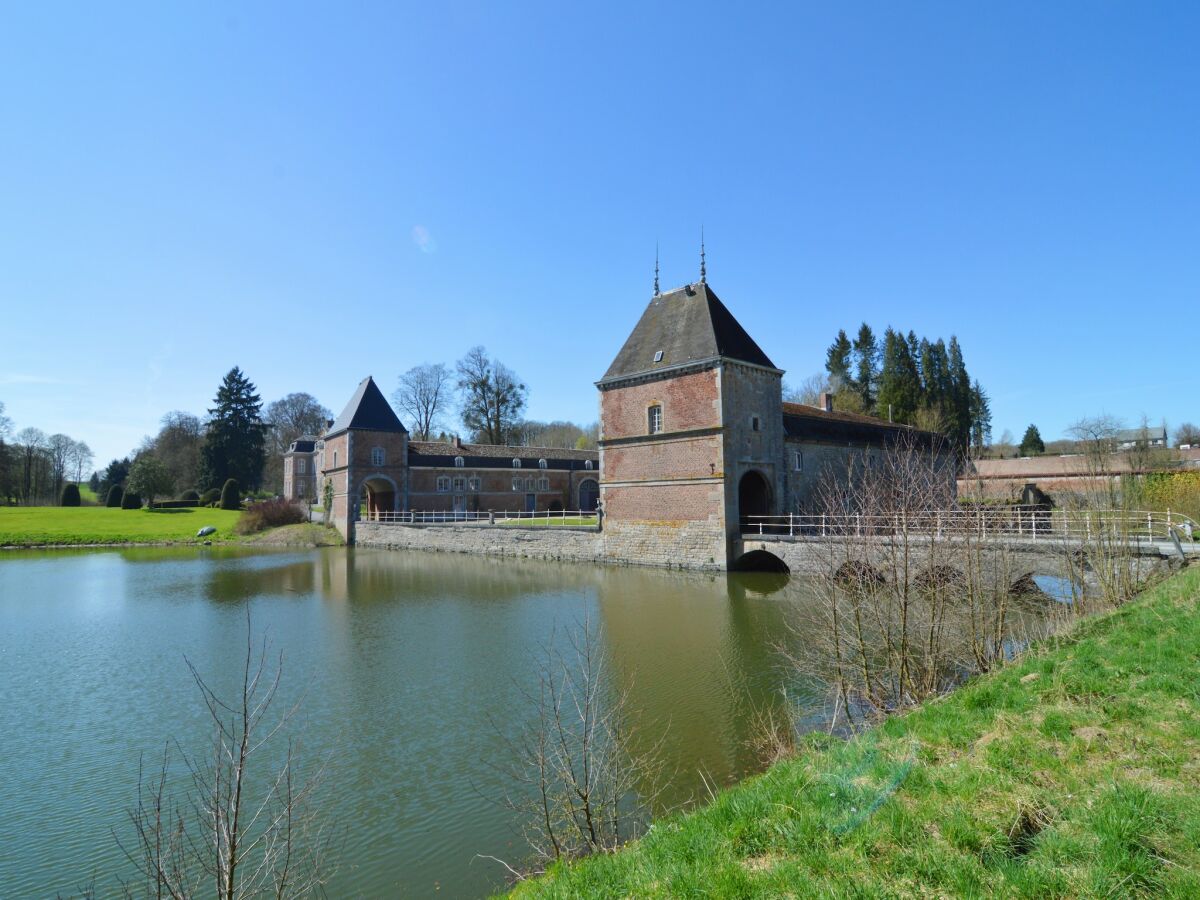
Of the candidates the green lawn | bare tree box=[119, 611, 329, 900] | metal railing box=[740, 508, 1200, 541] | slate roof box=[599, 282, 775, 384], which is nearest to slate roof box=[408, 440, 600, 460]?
the green lawn

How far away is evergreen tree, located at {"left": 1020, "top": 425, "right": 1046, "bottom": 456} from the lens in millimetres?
56375

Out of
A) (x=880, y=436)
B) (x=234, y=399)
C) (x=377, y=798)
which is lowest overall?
(x=377, y=798)

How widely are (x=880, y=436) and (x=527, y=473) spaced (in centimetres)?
2382

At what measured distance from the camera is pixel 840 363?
52.7m

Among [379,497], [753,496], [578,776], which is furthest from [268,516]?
[578,776]

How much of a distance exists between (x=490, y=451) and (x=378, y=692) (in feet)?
117

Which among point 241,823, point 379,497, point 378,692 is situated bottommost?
point 241,823

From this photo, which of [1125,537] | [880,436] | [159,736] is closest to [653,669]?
[159,736]

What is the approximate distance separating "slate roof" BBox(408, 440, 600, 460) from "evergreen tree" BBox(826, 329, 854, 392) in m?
20.8

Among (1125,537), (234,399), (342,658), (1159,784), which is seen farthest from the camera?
(234,399)

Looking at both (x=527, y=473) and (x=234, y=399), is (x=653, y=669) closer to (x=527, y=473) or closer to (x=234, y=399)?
(x=527, y=473)

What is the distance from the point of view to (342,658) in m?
12.0

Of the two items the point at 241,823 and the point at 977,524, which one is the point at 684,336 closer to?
the point at 977,524

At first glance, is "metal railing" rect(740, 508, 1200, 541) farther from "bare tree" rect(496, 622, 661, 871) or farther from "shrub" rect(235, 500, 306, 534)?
"shrub" rect(235, 500, 306, 534)
